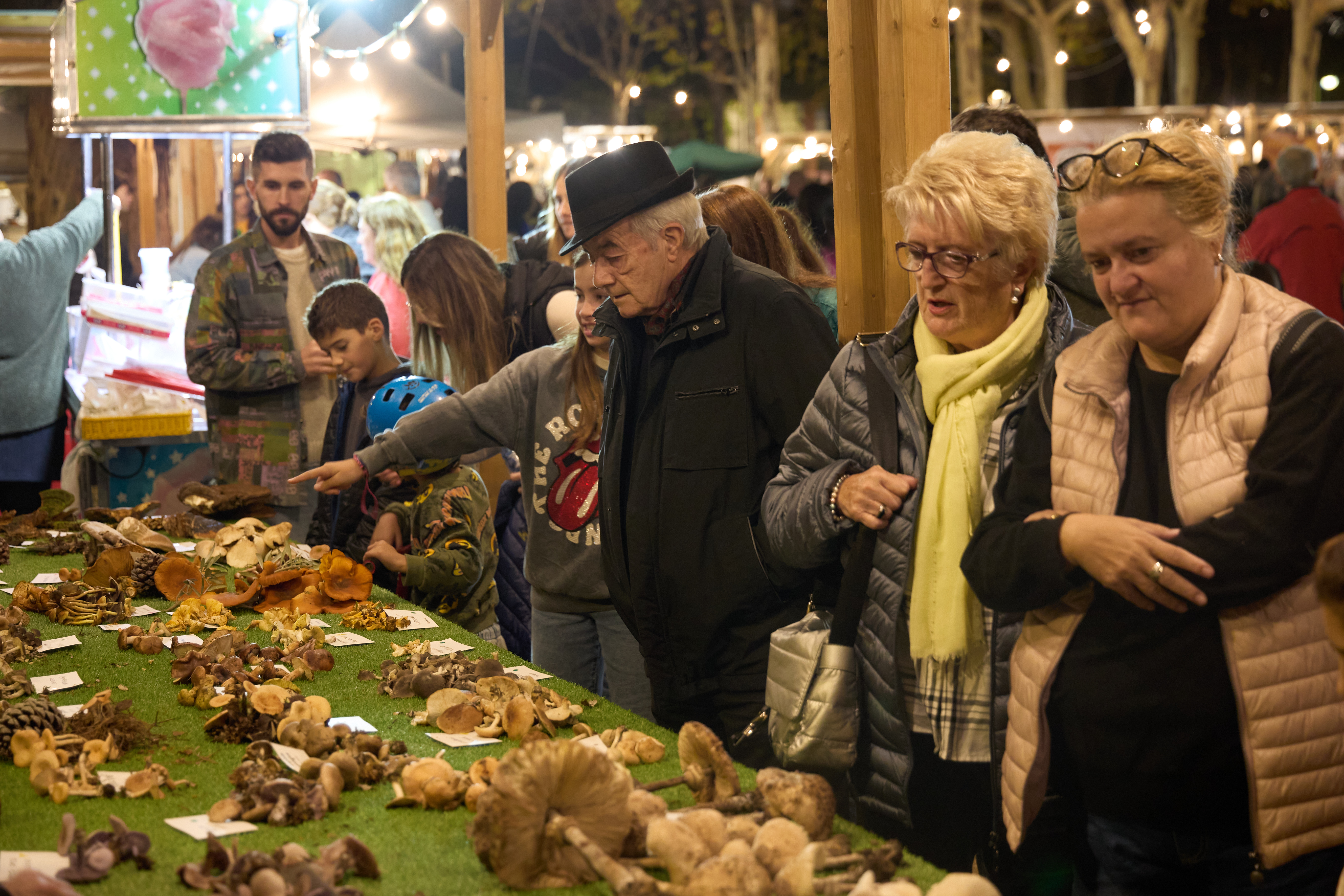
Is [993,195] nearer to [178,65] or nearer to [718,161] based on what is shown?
[178,65]

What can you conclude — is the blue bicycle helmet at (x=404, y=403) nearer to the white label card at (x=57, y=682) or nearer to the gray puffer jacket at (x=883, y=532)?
the white label card at (x=57, y=682)

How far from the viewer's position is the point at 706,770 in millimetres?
1719

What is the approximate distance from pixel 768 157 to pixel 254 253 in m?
17.2

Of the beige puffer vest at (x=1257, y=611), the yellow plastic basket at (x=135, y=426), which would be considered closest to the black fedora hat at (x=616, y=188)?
the beige puffer vest at (x=1257, y=611)

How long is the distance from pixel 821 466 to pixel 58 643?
5.52 ft

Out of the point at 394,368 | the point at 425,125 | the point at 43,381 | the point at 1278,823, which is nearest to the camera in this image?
the point at 1278,823

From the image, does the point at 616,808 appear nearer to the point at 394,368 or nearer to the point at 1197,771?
the point at 1197,771

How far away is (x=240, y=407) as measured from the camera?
4754 mm

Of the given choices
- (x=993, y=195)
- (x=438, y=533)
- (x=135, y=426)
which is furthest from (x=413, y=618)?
(x=135, y=426)

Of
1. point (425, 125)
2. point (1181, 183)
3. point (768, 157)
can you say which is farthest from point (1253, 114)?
point (1181, 183)

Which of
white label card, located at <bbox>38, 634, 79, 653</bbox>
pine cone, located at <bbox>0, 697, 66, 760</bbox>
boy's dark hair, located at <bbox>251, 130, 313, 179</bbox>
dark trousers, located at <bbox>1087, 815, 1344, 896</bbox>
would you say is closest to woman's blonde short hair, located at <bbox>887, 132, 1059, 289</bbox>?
dark trousers, located at <bbox>1087, 815, 1344, 896</bbox>

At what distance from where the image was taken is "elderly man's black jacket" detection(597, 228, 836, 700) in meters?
2.47

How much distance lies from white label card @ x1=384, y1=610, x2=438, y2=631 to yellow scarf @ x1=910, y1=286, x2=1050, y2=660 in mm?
1315

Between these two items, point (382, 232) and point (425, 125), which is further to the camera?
point (425, 125)
